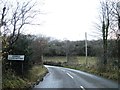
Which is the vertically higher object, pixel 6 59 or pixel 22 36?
pixel 22 36

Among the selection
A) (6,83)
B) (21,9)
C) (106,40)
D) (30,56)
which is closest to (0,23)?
(6,83)

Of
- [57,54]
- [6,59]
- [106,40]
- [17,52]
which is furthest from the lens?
[57,54]

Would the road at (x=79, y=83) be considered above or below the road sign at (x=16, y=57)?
below

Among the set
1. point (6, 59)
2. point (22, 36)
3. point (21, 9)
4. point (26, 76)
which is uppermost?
point (21, 9)

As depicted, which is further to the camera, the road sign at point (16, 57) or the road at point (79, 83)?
the road sign at point (16, 57)

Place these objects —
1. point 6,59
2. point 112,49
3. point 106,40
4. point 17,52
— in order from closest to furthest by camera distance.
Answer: point 6,59 < point 17,52 < point 112,49 < point 106,40

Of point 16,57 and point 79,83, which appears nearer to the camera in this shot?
point 16,57

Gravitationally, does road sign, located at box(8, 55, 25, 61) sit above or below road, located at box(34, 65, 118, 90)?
above

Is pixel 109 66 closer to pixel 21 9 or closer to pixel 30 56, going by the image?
pixel 30 56

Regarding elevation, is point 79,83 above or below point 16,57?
below

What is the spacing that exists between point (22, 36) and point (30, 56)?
6.34ft

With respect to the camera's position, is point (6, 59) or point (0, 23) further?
point (6, 59)

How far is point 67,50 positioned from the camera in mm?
91250

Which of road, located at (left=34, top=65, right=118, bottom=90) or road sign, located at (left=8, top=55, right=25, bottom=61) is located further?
road sign, located at (left=8, top=55, right=25, bottom=61)
